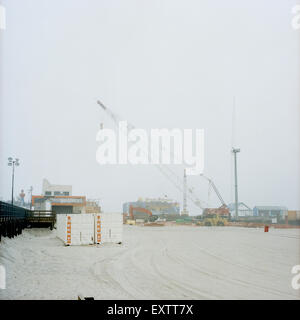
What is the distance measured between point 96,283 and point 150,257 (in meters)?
6.95

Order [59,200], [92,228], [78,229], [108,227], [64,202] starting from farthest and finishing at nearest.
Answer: [59,200]
[64,202]
[108,227]
[92,228]
[78,229]

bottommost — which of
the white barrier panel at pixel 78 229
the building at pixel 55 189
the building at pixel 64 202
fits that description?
the building at pixel 64 202

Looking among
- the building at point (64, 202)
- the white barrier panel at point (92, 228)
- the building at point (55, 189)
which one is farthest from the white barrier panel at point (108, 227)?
the building at point (55, 189)

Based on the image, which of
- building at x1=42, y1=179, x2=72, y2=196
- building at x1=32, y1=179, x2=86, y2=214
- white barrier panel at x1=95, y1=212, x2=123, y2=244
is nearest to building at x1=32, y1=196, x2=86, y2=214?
building at x1=32, y1=179, x2=86, y2=214

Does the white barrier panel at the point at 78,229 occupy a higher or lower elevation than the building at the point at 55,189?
lower

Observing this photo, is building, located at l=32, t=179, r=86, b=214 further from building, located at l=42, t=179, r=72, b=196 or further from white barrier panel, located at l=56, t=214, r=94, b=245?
white barrier panel, located at l=56, t=214, r=94, b=245

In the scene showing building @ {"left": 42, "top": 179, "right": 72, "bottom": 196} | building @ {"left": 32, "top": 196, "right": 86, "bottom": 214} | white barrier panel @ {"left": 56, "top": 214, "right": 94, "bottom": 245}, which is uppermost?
building @ {"left": 42, "top": 179, "right": 72, "bottom": 196}

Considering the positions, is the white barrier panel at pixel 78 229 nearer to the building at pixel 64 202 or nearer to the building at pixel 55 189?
the building at pixel 64 202

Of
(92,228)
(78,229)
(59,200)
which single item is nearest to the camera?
(78,229)

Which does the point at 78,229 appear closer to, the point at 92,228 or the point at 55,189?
the point at 92,228

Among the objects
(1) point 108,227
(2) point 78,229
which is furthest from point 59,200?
(2) point 78,229

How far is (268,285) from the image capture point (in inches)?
442
